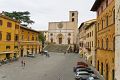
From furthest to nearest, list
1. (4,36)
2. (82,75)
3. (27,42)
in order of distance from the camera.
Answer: (27,42), (4,36), (82,75)

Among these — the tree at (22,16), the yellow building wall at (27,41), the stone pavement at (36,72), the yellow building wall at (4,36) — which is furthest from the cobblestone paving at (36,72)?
the tree at (22,16)

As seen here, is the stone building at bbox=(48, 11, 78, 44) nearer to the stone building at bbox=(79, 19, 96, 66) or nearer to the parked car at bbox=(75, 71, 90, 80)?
the stone building at bbox=(79, 19, 96, 66)

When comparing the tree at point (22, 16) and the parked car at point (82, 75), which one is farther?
the tree at point (22, 16)

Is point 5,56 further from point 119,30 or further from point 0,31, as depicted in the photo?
point 119,30

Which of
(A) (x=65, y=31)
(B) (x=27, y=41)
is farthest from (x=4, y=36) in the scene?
(A) (x=65, y=31)

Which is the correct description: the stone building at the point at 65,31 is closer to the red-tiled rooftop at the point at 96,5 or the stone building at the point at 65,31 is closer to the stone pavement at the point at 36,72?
the stone pavement at the point at 36,72

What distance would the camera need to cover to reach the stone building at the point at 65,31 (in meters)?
116

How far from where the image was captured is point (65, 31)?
11750cm

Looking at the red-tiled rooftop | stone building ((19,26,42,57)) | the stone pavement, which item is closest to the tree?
stone building ((19,26,42,57))

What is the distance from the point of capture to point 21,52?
67875 mm

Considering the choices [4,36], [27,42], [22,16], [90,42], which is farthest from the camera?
[22,16]

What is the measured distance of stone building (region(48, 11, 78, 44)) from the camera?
115688 mm

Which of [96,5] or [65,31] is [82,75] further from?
[65,31]

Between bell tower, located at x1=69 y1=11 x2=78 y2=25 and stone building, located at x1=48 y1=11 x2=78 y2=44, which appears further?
bell tower, located at x1=69 y1=11 x2=78 y2=25
